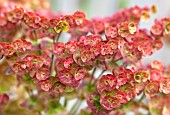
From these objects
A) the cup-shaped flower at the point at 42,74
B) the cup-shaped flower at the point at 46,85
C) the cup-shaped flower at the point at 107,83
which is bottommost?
the cup-shaped flower at the point at 107,83

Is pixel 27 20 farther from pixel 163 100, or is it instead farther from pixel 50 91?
pixel 163 100

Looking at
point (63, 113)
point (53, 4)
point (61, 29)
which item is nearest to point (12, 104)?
point (63, 113)

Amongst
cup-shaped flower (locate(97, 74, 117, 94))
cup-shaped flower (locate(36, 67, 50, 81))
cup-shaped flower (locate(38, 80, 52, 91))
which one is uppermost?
cup-shaped flower (locate(36, 67, 50, 81))

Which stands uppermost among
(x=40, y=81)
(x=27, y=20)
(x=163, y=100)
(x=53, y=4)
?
(x=53, y=4)

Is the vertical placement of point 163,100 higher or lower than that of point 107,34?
lower

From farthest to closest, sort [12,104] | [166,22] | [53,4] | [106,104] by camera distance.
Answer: [53,4], [12,104], [166,22], [106,104]

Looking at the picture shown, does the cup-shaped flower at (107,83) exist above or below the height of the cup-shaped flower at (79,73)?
below

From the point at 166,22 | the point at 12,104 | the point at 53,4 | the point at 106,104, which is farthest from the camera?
the point at 53,4

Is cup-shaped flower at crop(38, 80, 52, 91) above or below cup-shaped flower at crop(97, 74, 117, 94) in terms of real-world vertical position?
above
